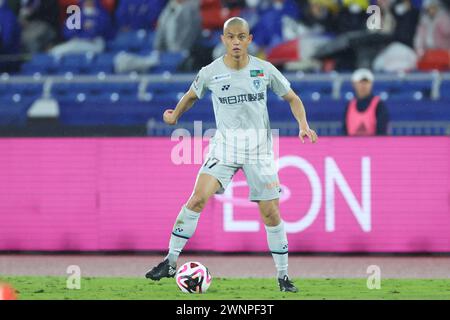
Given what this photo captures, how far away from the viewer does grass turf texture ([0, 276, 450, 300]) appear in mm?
8875

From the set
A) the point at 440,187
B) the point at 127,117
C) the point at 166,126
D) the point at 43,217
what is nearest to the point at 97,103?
the point at 127,117

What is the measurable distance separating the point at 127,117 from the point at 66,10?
14.0 ft

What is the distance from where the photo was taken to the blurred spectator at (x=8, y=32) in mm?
18047

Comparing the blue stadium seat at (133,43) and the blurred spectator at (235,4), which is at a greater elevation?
the blurred spectator at (235,4)

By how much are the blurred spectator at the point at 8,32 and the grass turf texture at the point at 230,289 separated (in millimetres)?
8489

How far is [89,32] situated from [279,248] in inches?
370

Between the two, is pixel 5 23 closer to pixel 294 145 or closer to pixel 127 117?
pixel 127 117

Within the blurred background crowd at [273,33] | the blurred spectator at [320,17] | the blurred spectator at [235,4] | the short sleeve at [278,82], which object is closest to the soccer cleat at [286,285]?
the short sleeve at [278,82]

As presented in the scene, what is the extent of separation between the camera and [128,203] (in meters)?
12.7

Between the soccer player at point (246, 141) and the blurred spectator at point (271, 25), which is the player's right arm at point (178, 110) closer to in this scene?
the soccer player at point (246, 141)

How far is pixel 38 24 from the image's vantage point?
18.4m

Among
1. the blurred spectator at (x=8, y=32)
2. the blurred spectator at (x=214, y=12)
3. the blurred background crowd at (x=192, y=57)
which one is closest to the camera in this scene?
the blurred background crowd at (x=192, y=57)

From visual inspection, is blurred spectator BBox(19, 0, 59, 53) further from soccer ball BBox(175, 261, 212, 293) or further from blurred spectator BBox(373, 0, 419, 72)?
soccer ball BBox(175, 261, 212, 293)

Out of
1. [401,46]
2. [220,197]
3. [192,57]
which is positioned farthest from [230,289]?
[401,46]
